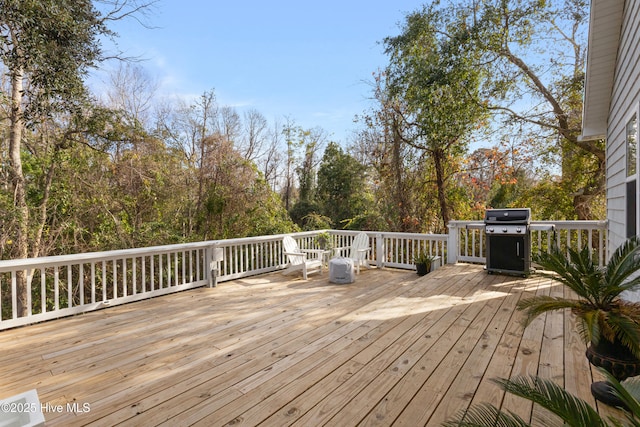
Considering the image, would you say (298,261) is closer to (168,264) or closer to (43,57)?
(168,264)

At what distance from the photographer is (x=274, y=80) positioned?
37.8ft

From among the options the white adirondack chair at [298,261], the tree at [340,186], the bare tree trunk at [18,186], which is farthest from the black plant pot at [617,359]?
the tree at [340,186]

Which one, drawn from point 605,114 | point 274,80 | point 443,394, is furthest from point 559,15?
point 443,394

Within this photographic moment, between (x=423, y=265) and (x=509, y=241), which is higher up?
(x=509, y=241)

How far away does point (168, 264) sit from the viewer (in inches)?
188

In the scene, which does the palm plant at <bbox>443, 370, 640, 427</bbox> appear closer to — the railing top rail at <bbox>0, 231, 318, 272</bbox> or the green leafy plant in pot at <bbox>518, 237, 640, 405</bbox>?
the green leafy plant in pot at <bbox>518, 237, 640, 405</bbox>

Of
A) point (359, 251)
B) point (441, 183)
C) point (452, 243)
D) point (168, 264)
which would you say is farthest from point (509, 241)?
point (168, 264)

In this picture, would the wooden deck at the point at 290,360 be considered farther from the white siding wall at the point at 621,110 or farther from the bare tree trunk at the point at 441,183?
the bare tree trunk at the point at 441,183

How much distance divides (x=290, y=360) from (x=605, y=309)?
2135 mm

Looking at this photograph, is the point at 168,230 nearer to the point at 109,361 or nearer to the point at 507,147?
the point at 109,361

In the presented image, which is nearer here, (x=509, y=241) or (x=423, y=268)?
(x=509, y=241)

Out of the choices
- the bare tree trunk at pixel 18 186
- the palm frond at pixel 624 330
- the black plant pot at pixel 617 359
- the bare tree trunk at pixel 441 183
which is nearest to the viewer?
the palm frond at pixel 624 330

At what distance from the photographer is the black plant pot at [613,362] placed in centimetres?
177

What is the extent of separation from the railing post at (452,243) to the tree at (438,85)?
2429 millimetres
